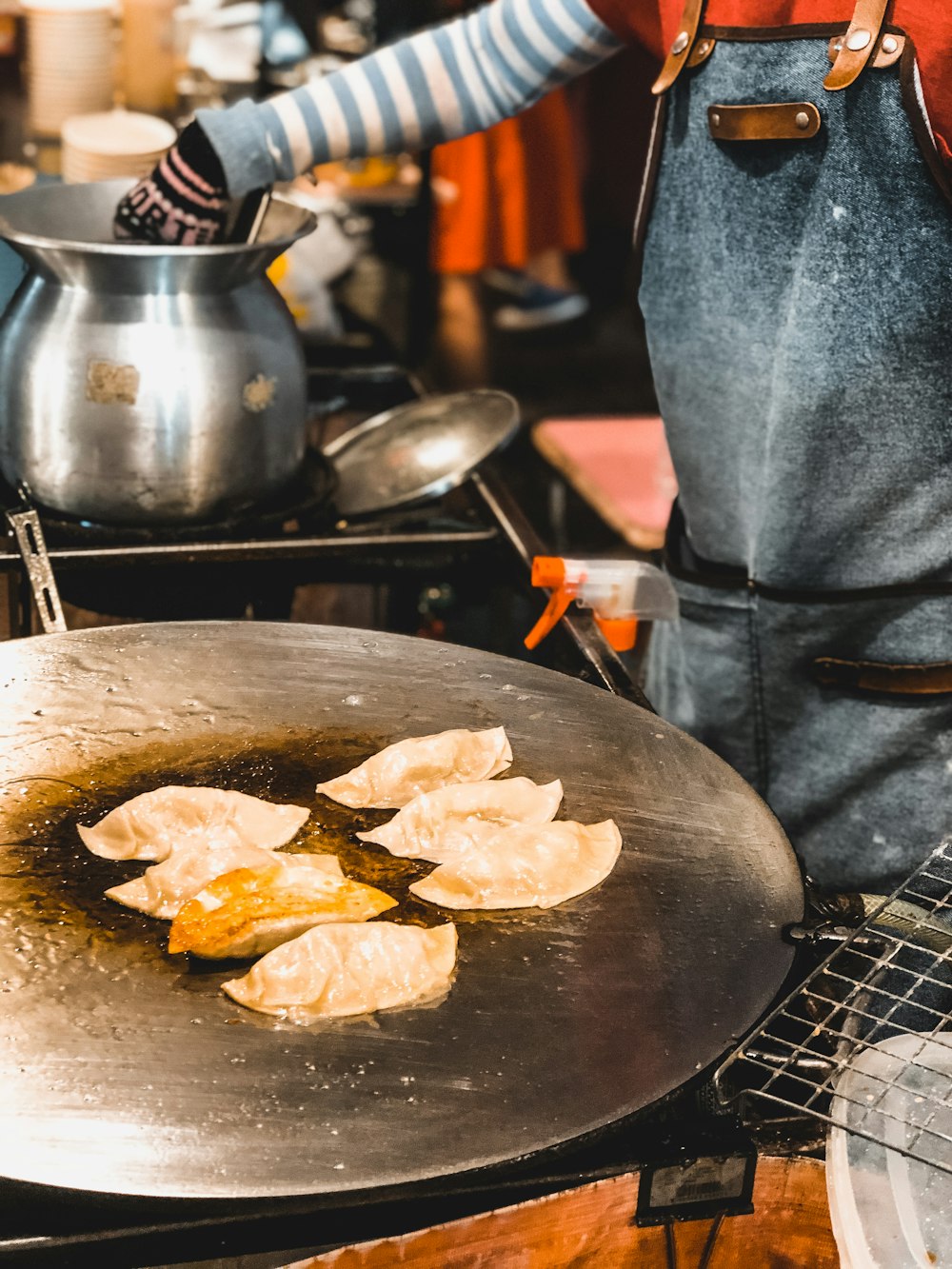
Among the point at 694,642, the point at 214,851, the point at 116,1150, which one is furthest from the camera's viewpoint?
the point at 694,642

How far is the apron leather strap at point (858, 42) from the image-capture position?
5.84 ft

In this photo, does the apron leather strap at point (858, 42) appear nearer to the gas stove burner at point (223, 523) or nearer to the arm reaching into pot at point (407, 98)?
the arm reaching into pot at point (407, 98)

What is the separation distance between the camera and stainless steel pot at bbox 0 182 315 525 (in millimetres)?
1906

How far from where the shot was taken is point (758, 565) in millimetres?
2119

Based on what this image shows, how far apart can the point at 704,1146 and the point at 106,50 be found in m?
3.69

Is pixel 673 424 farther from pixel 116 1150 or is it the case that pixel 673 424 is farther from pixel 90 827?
pixel 116 1150

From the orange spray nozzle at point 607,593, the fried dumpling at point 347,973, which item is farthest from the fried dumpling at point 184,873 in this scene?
the orange spray nozzle at point 607,593

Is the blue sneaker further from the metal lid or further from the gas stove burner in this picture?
the gas stove burner

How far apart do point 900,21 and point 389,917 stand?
53.4 inches

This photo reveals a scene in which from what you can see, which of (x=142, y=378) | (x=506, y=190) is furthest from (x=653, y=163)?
(x=506, y=190)

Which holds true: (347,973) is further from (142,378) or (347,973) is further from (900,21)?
(900,21)

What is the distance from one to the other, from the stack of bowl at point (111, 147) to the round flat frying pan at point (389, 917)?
60.2 inches

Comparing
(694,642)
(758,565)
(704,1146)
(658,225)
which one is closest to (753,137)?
(658,225)

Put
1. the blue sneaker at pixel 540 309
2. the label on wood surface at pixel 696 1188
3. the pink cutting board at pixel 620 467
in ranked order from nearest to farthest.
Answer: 1. the label on wood surface at pixel 696 1188
2. the pink cutting board at pixel 620 467
3. the blue sneaker at pixel 540 309
